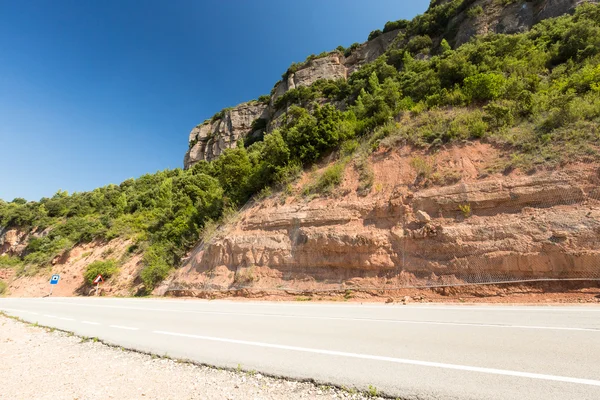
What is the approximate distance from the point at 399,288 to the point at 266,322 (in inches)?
236

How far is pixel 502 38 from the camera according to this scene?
21.2m

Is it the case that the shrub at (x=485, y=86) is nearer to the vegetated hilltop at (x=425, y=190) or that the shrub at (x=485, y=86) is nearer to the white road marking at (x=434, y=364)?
the vegetated hilltop at (x=425, y=190)

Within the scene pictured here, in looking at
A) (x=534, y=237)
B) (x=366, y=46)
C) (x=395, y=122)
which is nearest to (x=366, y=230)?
(x=534, y=237)

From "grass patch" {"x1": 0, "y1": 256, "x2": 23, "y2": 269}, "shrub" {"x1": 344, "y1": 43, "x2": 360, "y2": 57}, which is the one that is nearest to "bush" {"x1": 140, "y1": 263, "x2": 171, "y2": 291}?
"grass patch" {"x1": 0, "y1": 256, "x2": 23, "y2": 269}

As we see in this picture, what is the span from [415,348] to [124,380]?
13.7 feet

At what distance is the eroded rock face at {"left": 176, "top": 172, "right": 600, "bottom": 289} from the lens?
9.48 metres

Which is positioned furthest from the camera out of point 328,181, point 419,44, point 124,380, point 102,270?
point 419,44

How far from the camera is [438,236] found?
37.4 ft

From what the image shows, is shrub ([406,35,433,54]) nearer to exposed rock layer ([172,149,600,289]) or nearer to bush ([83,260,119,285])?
exposed rock layer ([172,149,600,289])

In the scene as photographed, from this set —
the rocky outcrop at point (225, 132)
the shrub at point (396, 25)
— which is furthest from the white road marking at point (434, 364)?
the shrub at point (396, 25)

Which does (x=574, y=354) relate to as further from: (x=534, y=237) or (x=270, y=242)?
(x=270, y=242)

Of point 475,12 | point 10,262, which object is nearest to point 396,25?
point 475,12

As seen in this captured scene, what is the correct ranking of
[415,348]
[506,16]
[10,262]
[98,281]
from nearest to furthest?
[415,348] < [98,281] < [506,16] < [10,262]

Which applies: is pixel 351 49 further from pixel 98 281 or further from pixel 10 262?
pixel 10 262
